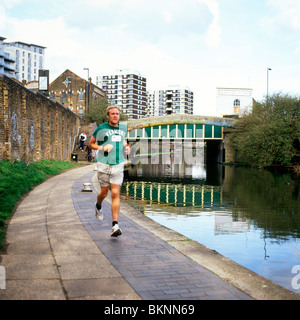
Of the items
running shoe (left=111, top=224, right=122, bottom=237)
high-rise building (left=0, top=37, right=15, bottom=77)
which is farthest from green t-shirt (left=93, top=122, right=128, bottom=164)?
high-rise building (left=0, top=37, right=15, bottom=77)

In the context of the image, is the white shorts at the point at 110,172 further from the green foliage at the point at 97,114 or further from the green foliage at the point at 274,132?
the green foliage at the point at 97,114

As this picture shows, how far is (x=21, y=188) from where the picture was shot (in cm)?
1066

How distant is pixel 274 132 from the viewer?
3472 centimetres

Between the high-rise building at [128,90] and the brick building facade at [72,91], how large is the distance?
83288 mm

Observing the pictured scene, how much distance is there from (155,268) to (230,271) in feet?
2.88

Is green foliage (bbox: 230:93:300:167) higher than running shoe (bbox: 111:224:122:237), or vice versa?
green foliage (bbox: 230:93:300:167)

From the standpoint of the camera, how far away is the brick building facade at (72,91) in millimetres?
68125

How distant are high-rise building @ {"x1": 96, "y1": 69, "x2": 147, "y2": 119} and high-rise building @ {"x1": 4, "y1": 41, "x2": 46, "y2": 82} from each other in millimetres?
28514

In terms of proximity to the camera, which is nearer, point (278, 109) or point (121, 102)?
point (278, 109)

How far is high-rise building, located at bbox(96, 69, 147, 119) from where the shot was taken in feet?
507

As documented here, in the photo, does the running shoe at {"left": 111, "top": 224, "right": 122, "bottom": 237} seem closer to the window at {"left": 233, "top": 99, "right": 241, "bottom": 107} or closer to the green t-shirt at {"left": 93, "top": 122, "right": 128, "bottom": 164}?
the green t-shirt at {"left": 93, "top": 122, "right": 128, "bottom": 164}

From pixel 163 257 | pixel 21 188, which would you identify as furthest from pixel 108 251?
pixel 21 188

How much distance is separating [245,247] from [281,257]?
29.6 inches
